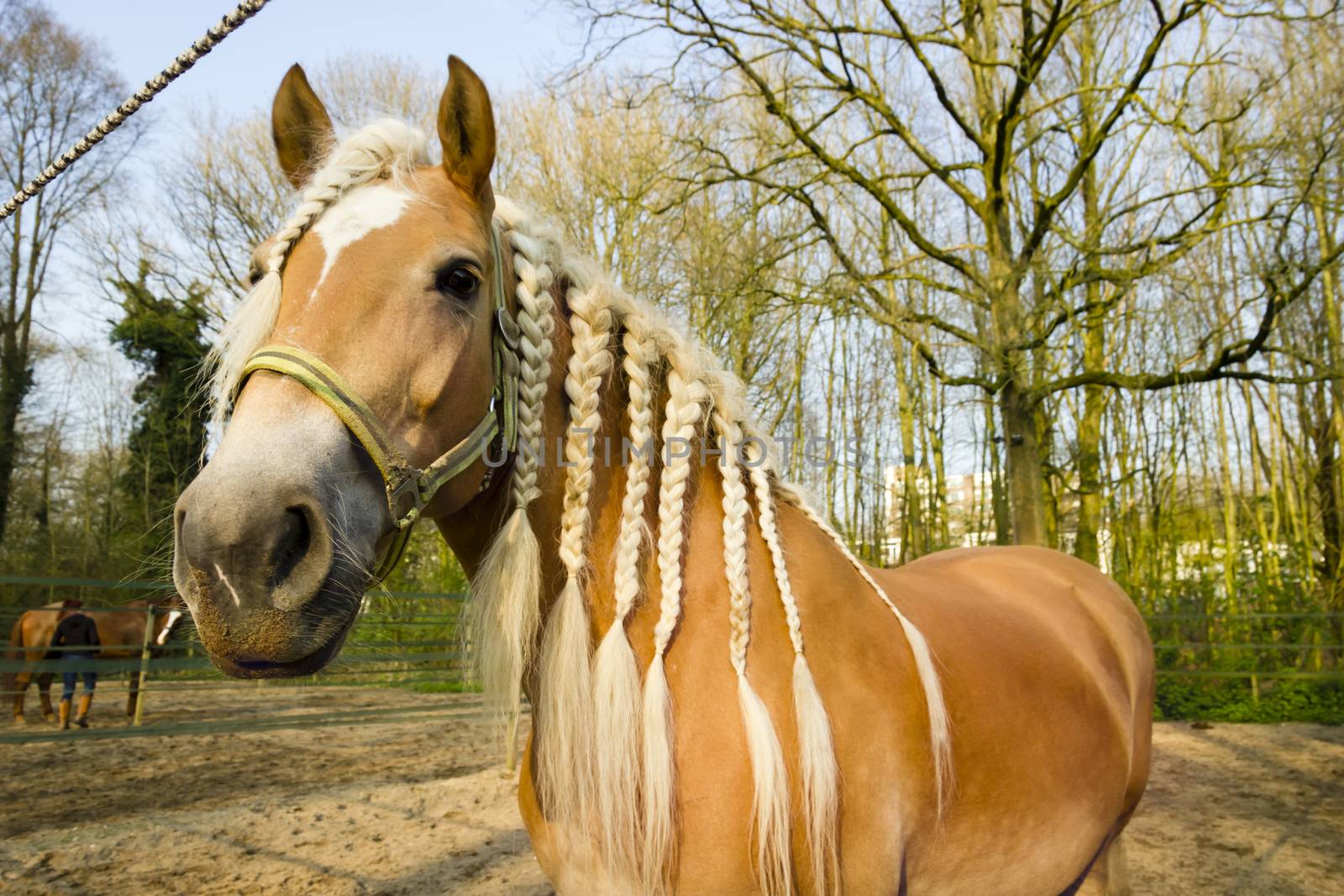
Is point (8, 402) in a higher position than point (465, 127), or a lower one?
higher

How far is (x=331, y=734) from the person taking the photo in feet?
29.4

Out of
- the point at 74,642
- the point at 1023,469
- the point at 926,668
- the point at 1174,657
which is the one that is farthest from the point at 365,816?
the point at 1174,657

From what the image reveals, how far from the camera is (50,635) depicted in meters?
9.01

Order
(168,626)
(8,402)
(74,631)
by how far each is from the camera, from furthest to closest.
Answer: (8,402) < (168,626) < (74,631)

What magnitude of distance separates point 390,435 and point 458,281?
13.0 inches

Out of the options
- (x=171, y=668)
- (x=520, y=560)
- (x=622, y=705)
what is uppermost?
(x=520, y=560)

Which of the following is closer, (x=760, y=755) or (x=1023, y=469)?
(x=760, y=755)

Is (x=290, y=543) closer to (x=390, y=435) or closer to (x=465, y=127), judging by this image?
(x=390, y=435)

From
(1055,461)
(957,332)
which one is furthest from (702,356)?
(1055,461)

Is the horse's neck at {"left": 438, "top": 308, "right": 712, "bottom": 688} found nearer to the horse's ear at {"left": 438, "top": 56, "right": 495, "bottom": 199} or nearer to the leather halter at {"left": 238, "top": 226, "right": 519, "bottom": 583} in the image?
the leather halter at {"left": 238, "top": 226, "right": 519, "bottom": 583}

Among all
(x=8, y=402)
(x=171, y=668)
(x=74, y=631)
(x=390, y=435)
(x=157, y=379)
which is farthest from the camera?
(x=157, y=379)

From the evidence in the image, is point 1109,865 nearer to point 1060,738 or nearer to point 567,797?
point 1060,738

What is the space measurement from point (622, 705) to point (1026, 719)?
1236mm

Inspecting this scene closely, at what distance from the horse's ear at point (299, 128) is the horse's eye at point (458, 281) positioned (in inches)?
23.6
